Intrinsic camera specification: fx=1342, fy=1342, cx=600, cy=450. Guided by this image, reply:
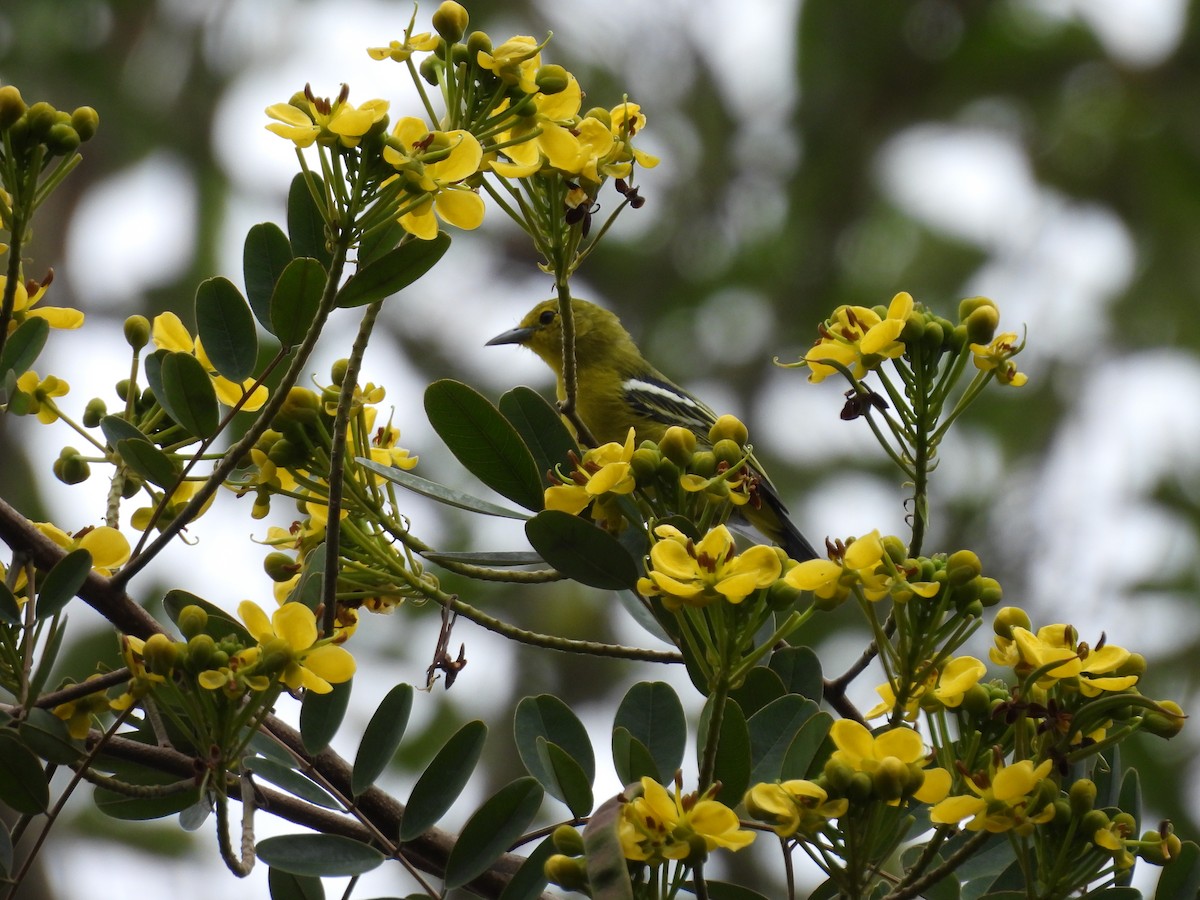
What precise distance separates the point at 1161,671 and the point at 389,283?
7.21 m

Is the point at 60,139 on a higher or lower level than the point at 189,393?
higher

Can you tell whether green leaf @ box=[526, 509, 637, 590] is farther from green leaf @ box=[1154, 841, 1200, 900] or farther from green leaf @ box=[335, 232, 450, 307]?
green leaf @ box=[1154, 841, 1200, 900]

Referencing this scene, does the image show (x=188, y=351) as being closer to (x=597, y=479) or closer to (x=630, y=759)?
(x=597, y=479)

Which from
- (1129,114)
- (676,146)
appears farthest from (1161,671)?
(676,146)

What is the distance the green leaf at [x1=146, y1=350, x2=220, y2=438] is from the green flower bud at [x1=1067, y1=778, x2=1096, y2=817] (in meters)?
1.01

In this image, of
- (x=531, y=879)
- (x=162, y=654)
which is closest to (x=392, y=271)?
(x=162, y=654)

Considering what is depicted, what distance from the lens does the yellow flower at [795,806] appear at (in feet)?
3.84

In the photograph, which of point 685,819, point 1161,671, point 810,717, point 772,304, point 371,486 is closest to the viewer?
point 685,819

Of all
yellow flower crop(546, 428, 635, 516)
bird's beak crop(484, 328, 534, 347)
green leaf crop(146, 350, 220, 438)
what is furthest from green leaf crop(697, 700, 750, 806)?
bird's beak crop(484, 328, 534, 347)

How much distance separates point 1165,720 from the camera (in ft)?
4.45

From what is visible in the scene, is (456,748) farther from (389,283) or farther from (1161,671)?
(1161,671)

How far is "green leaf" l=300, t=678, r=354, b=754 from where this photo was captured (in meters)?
1.54

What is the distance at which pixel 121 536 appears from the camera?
1.53 metres

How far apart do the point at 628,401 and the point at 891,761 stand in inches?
141
